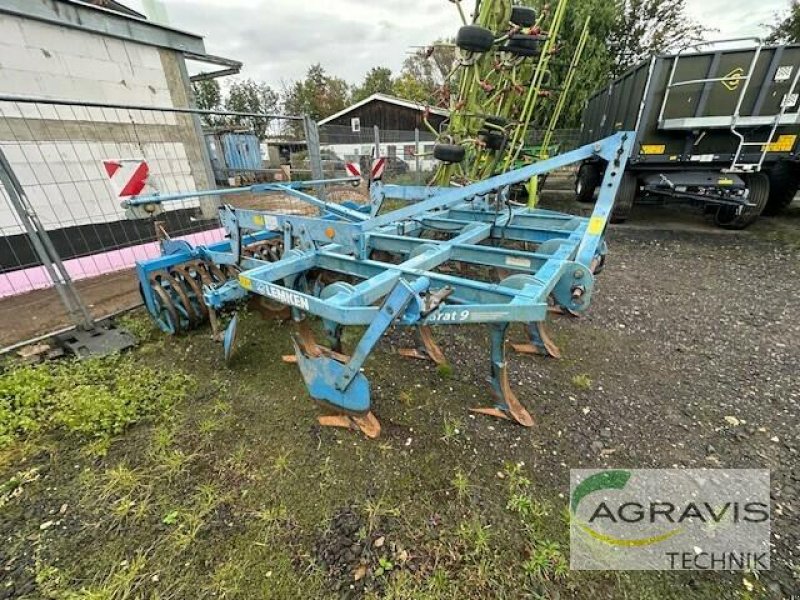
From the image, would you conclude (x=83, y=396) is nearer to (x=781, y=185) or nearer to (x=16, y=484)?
(x=16, y=484)

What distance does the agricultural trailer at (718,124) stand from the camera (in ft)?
17.1

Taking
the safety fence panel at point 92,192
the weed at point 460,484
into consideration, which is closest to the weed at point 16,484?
the safety fence panel at point 92,192

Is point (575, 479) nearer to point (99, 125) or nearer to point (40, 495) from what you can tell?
point (40, 495)

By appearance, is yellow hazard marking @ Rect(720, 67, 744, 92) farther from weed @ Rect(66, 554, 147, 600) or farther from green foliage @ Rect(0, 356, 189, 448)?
weed @ Rect(66, 554, 147, 600)

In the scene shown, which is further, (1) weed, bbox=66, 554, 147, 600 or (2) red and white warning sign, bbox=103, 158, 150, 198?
(2) red and white warning sign, bbox=103, 158, 150, 198

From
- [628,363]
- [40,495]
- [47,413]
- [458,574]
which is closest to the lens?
[458,574]

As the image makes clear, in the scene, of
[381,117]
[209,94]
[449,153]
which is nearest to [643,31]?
[381,117]

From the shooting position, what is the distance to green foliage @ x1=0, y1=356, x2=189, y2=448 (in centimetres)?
232

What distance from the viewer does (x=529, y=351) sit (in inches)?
123

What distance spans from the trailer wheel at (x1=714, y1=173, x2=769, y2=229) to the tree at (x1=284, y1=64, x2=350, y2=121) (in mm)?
37167

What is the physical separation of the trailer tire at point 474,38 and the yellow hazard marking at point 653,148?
4062mm

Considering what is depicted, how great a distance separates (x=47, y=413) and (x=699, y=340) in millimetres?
5347

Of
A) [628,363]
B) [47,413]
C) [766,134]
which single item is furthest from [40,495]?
[766,134]

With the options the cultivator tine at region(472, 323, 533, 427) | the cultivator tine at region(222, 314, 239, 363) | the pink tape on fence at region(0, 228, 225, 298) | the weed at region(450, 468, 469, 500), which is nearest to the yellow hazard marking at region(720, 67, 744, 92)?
the cultivator tine at region(472, 323, 533, 427)
